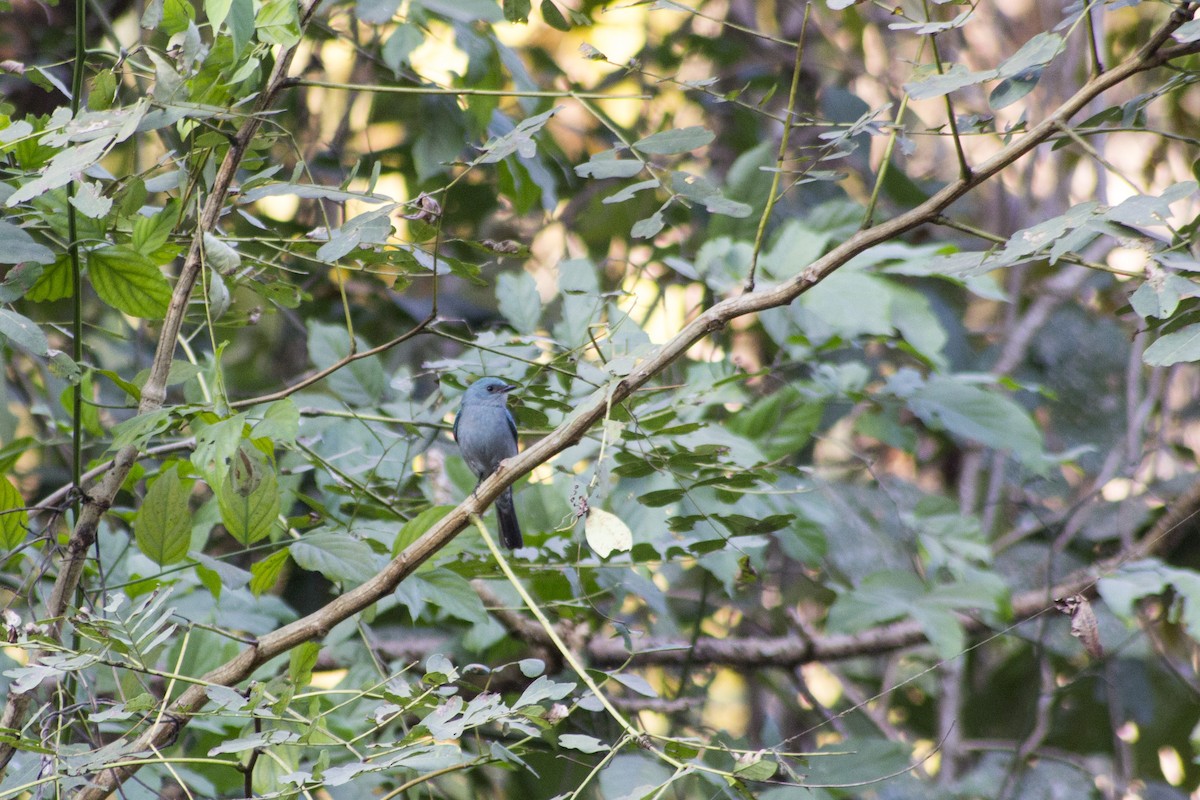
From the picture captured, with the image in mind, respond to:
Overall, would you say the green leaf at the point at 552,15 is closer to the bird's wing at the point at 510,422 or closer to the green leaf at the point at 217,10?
the green leaf at the point at 217,10

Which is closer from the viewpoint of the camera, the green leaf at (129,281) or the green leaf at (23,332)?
the green leaf at (23,332)

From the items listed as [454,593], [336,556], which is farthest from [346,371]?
[336,556]

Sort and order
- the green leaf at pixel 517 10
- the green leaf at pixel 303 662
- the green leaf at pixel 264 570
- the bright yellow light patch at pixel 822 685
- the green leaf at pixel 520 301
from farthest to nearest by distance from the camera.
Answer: the bright yellow light patch at pixel 822 685
the green leaf at pixel 520 301
the green leaf at pixel 517 10
the green leaf at pixel 264 570
the green leaf at pixel 303 662

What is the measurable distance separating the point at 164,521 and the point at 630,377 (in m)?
0.76

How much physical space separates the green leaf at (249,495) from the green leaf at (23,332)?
0.29m

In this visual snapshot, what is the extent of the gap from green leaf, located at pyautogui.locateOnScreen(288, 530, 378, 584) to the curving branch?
0.13 m

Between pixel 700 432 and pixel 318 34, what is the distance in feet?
5.96

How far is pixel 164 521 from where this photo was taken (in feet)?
5.10

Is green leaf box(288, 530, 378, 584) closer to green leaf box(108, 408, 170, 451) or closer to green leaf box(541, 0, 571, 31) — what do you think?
green leaf box(108, 408, 170, 451)

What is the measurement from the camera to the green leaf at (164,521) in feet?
5.06

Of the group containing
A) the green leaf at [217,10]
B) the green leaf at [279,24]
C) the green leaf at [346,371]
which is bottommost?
the green leaf at [346,371]

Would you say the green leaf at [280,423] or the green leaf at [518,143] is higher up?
the green leaf at [518,143]

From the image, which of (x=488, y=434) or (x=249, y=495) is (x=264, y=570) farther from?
(x=488, y=434)

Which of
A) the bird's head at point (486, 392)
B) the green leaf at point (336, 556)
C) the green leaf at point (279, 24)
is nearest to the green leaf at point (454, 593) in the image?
the green leaf at point (336, 556)
